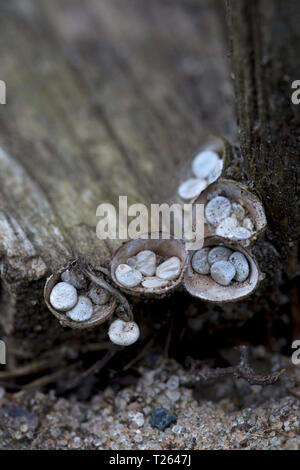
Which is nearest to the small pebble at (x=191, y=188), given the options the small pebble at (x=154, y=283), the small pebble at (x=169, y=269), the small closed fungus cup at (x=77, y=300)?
the small pebble at (x=169, y=269)

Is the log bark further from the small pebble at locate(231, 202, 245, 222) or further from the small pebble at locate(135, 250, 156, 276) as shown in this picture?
the small pebble at locate(135, 250, 156, 276)

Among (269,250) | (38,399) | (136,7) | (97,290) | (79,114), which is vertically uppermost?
(136,7)

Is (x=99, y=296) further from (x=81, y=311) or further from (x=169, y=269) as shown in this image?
(x=169, y=269)

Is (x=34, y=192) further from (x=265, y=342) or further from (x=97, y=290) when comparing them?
(x=265, y=342)

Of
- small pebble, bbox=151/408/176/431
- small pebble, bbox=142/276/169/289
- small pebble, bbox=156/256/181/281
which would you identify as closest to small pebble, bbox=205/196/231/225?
small pebble, bbox=156/256/181/281

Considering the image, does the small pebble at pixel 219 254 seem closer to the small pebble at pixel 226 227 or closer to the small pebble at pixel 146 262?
the small pebble at pixel 226 227

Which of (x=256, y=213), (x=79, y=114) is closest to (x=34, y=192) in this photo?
(x=79, y=114)
